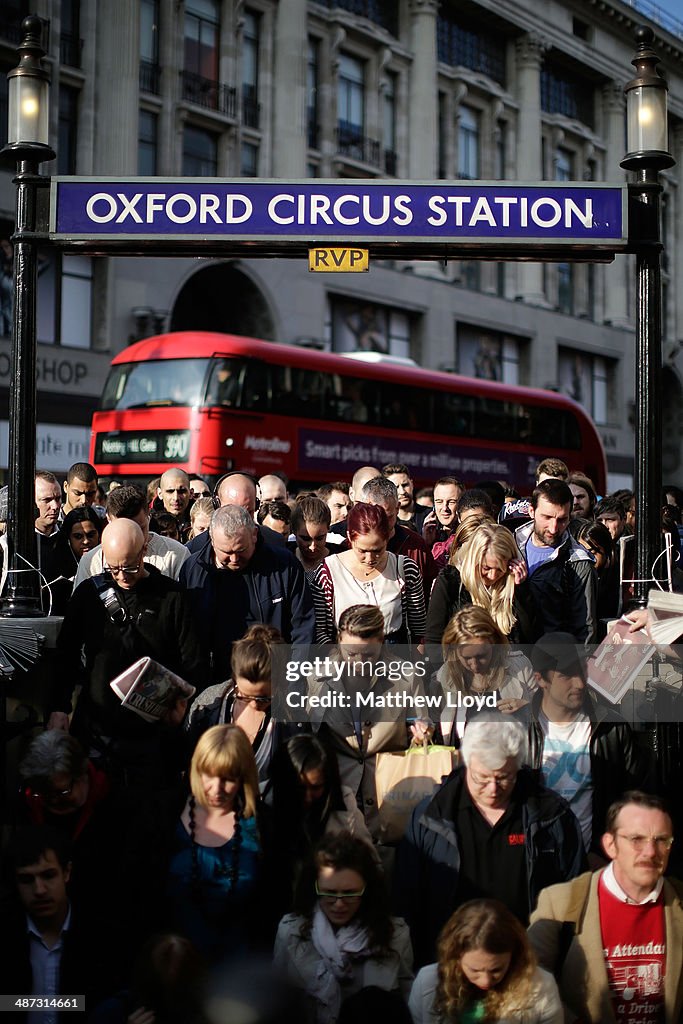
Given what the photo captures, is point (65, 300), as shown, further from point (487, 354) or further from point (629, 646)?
point (629, 646)

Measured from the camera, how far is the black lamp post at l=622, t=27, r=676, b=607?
253 inches

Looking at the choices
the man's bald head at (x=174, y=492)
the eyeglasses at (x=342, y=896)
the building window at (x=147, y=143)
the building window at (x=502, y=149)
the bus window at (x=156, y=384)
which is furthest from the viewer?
the building window at (x=502, y=149)

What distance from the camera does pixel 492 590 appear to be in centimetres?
603

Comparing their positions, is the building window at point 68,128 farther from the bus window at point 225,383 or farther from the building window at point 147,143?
the bus window at point 225,383

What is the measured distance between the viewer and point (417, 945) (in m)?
4.71

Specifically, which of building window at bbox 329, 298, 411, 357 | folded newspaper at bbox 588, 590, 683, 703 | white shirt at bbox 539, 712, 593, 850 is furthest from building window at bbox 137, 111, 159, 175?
white shirt at bbox 539, 712, 593, 850

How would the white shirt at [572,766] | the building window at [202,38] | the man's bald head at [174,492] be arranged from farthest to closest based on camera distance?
the building window at [202,38], the man's bald head at [174,492], the white shirt at [572,766]

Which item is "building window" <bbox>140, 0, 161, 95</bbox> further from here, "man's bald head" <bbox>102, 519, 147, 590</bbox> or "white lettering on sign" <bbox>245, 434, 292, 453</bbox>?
"man's bald head" <bbox>102, 519, 147, 590</bbox>

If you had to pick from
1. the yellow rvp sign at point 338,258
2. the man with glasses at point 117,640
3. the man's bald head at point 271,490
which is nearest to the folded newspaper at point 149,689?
the man with glasses at point 117,640

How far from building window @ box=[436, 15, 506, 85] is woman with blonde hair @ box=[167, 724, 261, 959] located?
41280 mm

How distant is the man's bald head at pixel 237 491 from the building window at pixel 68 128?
80.3 ft

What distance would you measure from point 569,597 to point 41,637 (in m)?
2.72

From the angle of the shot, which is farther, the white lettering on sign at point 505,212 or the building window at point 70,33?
the building window at point 70,33

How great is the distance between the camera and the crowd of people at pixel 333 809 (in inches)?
172
